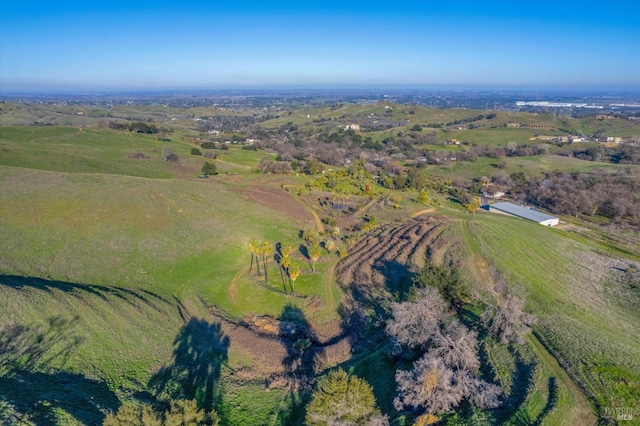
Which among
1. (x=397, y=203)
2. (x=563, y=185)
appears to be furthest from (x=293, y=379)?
(x=563, y=185)

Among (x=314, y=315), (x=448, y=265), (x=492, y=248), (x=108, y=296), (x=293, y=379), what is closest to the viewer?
(x=293, y=379)

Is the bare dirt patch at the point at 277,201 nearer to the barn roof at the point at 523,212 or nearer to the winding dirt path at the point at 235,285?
the winding dirt path at the point at 235,285

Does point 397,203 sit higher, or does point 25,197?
point 25,197

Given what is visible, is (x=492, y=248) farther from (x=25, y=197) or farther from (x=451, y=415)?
(x=25, y=197)

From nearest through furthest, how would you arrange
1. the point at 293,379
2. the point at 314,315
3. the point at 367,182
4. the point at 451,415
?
the point at 451,415 → the point at 293,379 → the point at 314,315 → the point at 367,182

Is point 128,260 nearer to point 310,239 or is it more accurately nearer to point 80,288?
point 80,288

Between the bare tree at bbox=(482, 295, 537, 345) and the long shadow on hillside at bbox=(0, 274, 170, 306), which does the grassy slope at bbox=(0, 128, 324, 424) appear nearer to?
the long shadow on hillside at bbox=(0, 274, 170, 306)

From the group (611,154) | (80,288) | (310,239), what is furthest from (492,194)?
(80,288)
